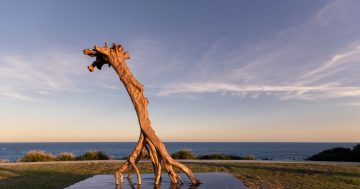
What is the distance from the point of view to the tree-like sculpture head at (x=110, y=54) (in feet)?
39.8

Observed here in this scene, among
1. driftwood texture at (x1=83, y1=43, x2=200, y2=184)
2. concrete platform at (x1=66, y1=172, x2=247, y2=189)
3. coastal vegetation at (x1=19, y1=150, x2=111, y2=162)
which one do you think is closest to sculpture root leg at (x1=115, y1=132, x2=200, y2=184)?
driftwood texture at (x1=83, y1=43, x2=200, y2=184)

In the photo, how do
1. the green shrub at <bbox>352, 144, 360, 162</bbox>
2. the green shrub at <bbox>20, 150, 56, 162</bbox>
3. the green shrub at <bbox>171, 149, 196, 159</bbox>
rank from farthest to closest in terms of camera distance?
the green shrub at <bbox>171, 149, 196, 159</bbox> < the green shrub at <bbox>352, 144, 360, 162</bbox> < the green shrub at <bbox>20, 150, 56, 162</bbox>

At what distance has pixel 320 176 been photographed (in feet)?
57.1

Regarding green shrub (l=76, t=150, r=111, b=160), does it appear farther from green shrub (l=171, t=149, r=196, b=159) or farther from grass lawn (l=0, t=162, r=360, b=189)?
grass lawn (l=0, t=162, r=360, b=189)

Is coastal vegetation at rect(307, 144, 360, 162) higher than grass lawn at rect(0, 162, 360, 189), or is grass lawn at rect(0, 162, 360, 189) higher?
coastal vegetation at rect(307, 144, 360, 162)

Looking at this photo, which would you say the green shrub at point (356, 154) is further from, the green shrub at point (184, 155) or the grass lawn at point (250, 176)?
the green shrub at point (184, 155)

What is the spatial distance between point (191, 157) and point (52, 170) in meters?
11.4

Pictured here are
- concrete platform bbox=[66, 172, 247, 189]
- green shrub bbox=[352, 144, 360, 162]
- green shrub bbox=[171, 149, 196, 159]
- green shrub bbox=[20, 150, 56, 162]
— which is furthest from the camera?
green shrub bbox=[171, 149, 196, 159]

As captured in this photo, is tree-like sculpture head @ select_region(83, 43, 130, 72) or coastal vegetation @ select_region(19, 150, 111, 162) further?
coastal vegetation @ select_region(19, 150, 111, 162)

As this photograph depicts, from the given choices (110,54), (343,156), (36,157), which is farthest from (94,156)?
(110,54)

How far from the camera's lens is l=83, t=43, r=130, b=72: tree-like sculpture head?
39.8 feet

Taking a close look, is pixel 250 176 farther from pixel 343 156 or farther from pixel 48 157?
pixel 48 157

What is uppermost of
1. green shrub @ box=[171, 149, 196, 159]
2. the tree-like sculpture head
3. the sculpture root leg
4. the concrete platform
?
the tree-like sculpture head

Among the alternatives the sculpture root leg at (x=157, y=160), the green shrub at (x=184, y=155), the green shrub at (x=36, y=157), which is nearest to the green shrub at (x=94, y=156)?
the green shrub at (x=36, y=157)
